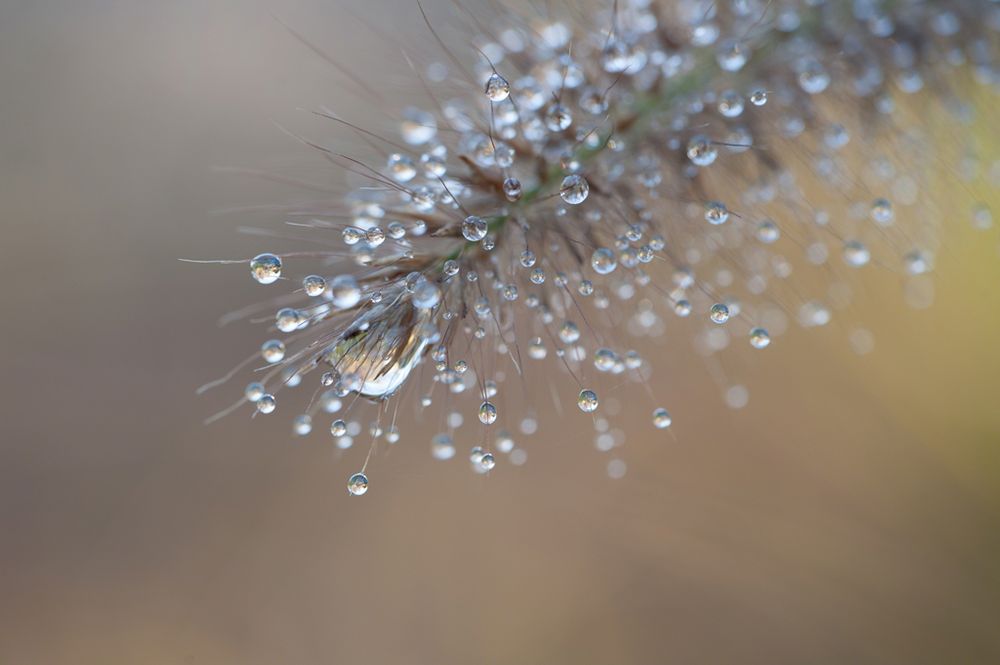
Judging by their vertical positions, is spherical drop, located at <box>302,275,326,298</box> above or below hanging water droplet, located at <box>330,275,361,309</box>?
above

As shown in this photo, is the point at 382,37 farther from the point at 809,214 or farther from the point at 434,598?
the point at 434,598

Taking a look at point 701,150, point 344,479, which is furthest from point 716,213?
point 344,479

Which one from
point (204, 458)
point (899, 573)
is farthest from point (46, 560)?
point (899, 573)

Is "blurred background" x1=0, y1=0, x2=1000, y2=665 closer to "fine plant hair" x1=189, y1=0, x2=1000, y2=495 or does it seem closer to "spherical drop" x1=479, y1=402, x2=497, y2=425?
"fine plant hair" x1=189, y1=0, x2=1000, y2=495

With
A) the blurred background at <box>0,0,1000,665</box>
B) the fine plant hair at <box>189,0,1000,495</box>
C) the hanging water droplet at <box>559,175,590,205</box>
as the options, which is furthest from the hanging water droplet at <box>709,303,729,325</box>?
the blurred background at <box>0,0,1000,665</box>

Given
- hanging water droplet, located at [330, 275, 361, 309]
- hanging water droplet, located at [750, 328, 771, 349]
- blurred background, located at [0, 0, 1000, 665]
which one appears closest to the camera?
hanging water droplet, located at [330, 275, 361, 309]

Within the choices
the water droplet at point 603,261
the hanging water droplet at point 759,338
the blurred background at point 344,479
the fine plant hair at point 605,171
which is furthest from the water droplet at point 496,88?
the blurred background at point 344,479
